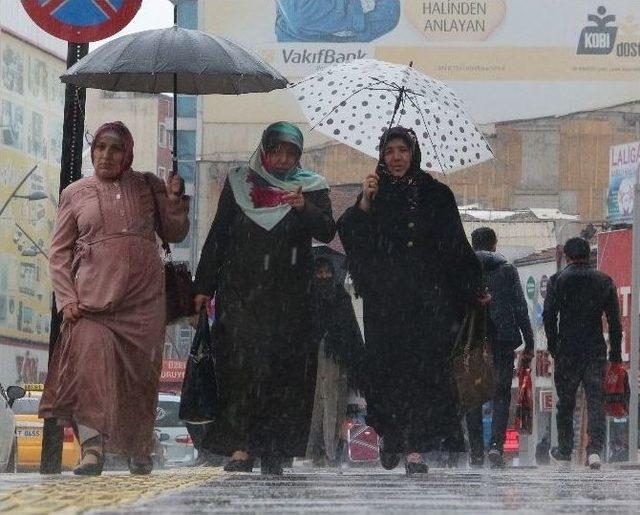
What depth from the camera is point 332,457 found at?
653 inches

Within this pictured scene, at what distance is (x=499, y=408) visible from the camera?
1509 centimetres

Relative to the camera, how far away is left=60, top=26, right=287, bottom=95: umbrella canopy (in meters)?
10.4

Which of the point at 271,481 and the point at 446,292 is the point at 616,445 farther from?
the point at 271,481

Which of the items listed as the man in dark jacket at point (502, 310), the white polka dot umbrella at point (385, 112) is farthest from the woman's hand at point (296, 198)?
the man in dark jacket at point (502, 310)

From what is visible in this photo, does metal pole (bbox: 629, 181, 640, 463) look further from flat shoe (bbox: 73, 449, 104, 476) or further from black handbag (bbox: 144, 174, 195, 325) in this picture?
flat shoe (bbox: 73, 449, 104, 476)

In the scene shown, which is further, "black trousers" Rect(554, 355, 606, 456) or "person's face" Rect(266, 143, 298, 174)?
"black trousers" Rect(554, 355, 606, 456)

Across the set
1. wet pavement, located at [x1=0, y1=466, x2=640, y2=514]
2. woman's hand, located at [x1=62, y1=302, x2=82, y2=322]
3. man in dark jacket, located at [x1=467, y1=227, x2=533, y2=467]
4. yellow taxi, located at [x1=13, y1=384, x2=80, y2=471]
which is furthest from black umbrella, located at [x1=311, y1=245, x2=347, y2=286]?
yellow taxi, located at [x1=13, y1=384, x2=80, y2=471]

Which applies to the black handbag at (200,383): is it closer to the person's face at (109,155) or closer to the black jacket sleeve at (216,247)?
the black jacket sleeve at (216,247)

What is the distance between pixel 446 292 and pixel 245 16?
73080mm

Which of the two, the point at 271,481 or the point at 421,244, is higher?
the point at 421,244

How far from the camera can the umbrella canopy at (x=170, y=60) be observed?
10.4 m

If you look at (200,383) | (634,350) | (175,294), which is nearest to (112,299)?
(175,294)

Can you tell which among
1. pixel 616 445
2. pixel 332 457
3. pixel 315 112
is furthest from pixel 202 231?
pixel 315 112

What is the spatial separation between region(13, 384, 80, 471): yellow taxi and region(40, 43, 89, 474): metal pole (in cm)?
1552
